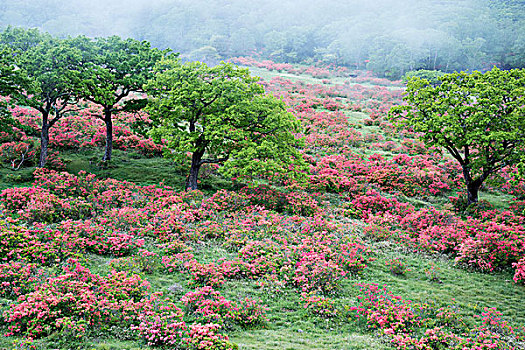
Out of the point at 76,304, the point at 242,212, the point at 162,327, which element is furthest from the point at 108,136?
the point at 162,327

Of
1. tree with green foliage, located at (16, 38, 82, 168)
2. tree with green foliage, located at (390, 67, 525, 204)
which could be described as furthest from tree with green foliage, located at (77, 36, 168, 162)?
tree with green foliage, located at (390, 67, 525, 204)

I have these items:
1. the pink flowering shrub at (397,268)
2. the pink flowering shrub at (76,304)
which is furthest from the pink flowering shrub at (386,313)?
the pink flowering shrub at (76,304)

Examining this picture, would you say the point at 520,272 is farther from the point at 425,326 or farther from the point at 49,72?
the point at 49,72

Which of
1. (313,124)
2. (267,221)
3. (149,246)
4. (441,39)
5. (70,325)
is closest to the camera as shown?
(70,325)

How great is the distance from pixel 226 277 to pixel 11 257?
6.48 meters

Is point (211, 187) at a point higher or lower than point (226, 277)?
higher

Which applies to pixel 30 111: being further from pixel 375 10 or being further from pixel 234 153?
pixel 375 10

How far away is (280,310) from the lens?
9.47 metres

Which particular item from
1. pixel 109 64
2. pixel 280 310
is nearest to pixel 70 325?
pixel 280 310

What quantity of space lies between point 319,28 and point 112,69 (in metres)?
129

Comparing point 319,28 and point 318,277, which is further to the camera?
point 319,28

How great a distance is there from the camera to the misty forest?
8.19 metres

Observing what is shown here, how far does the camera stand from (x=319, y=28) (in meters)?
136

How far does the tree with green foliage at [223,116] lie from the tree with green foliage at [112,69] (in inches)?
111
